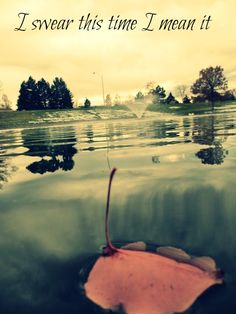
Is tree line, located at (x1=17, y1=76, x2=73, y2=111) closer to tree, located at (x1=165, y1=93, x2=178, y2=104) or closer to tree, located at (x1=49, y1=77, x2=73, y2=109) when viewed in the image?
tree, located at (x1=49, y1=77, x2=73, y2=109)

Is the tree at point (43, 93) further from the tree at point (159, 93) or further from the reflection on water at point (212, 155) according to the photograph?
the reflection on water at point (212, 155)

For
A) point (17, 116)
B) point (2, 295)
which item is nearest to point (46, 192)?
point (2, 295)

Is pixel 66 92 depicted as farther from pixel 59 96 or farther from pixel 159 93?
pixel 159 93

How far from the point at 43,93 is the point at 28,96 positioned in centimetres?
353

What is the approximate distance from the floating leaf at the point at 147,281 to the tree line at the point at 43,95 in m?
69.3

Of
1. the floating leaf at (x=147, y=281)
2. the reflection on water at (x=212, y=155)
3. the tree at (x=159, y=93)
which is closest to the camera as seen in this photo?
the floating leaf at (x=147, y=281)

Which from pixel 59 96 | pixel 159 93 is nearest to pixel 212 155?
pixel 59 96

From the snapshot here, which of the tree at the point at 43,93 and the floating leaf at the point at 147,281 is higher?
the tree at the point at 43,93

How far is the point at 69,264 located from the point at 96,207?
44.0 inches

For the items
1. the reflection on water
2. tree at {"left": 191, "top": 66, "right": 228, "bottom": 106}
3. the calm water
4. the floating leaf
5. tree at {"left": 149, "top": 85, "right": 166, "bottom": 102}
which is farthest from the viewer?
tree at {"left": 149, "top": 85, "right": 166, "bottom": 102}

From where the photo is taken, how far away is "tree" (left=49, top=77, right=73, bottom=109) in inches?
2793

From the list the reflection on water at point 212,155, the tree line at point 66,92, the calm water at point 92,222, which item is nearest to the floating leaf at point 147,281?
the calm water at point 92,222

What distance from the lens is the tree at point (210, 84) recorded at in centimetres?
5996

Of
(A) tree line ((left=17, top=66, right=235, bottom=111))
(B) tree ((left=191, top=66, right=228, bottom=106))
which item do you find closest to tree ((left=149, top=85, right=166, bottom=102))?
(A) tree line ((left=17, top=66, right=235, bottom=111))
